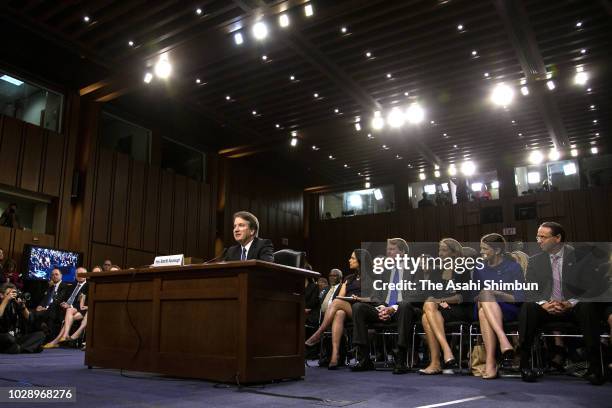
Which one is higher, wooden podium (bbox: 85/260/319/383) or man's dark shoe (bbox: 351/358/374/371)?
wooden podium (bbox: 85/260/319/383)

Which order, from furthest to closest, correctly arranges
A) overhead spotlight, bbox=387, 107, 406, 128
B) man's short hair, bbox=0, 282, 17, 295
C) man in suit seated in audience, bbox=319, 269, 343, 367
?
overhead spotlight, bbox=387, 107, 406, 128 → man's short hair, bbox=0, 282, 17, 295 → man in suit seated in audience, bbox=319, 269, 343, 367

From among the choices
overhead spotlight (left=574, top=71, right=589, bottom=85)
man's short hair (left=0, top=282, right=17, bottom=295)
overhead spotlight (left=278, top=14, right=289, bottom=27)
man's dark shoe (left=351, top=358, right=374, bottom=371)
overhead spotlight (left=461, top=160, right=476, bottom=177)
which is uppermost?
overhead spotlight (left=278, top=14, right=289, bottom=27)

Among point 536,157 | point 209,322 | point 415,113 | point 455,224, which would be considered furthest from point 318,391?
point 536,157

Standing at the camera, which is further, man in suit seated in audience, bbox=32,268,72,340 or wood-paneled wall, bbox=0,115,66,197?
wood-paneled wall, bbox=0,115,66,197

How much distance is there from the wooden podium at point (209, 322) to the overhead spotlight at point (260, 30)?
15.1 ft

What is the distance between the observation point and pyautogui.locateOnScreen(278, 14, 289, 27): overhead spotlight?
23.6 feet

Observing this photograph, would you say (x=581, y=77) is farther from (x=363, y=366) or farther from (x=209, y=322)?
(x=209, y=322)

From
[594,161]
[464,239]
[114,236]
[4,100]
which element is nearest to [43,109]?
[4,100]

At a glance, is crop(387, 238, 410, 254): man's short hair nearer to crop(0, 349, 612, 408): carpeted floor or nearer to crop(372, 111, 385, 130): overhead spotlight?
crop(0, 349, 612, 408): carpeted floor

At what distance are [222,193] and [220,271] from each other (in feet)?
31.5

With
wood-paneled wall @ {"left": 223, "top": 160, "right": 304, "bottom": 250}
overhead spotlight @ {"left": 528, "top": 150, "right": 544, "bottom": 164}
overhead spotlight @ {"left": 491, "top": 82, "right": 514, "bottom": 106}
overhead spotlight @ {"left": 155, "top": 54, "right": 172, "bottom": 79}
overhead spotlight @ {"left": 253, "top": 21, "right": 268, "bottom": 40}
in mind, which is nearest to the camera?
overhead spotlight @ {"left": 253, "top": 21, "right": 268, "bottom": 40}

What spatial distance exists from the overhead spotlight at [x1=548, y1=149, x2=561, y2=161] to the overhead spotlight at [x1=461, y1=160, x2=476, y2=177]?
1.80 m

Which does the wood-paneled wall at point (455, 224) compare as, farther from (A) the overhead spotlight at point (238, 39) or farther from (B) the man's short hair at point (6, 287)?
(B) the man's short hair at point (6, 287)

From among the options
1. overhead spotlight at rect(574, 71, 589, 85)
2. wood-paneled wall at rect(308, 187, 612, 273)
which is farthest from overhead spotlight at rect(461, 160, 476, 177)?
overhead spotlight at rect(574, 71, 589, 85)
